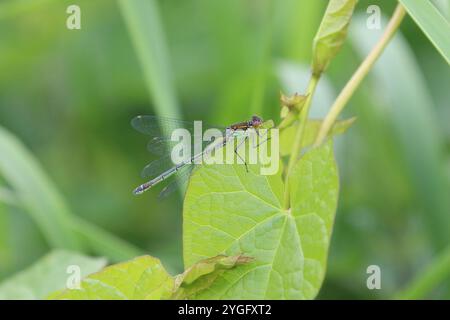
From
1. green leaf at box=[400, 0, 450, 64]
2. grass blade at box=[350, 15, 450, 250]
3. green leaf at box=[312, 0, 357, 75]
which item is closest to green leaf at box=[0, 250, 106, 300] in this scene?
green leaf at box=[312, 0, 357, 75]

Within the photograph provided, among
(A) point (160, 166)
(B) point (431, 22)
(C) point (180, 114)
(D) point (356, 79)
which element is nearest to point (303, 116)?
(D) point (356, 79)

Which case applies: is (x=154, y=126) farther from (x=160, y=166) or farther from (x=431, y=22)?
(x=431, y=22)

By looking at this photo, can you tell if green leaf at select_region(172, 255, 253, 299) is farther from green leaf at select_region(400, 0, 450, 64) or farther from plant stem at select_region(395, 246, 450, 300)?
plant stem at select_region(395, 246, 450, 300)

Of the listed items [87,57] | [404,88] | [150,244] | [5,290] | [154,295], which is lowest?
[154,295]

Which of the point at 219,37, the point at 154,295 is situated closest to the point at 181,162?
the point at 154,295

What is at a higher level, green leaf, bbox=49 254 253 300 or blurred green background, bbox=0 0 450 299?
blurred green background, bbox=0 0 450 299

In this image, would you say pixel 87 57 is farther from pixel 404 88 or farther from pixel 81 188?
pixel 404 88
